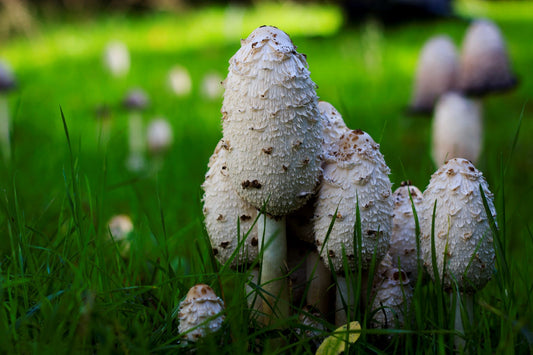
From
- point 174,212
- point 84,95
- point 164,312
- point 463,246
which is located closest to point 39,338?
point 164,312

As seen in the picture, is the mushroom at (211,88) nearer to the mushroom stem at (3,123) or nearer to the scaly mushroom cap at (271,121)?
the mushroom stem at (3,123)

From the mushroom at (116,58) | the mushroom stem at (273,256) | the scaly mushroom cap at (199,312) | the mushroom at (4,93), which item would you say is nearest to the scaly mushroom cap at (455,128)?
the mushroom stem at (273,256)

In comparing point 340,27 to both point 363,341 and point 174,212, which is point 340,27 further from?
point 363,341

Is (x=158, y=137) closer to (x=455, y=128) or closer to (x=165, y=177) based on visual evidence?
(x=165, y=177)

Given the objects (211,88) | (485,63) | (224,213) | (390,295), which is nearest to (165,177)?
(211,88)

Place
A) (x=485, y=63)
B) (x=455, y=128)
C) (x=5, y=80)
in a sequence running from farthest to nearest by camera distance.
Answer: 1. (x=5, y=80)
2. (x=485, y=63)
3. (x=455, y=128)

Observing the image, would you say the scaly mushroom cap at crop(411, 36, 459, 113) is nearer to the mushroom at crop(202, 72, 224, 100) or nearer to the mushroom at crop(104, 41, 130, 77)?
the mushroom at crop(202, 72, 224, 100)
